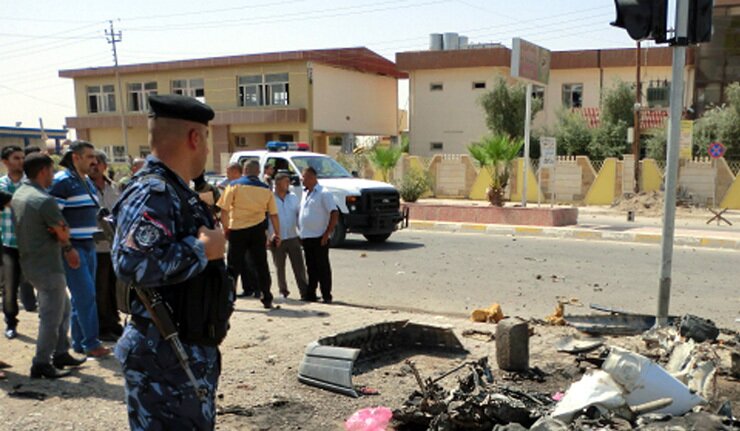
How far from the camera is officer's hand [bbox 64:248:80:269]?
16.1 ft

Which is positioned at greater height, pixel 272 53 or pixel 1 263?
pixel 272 53

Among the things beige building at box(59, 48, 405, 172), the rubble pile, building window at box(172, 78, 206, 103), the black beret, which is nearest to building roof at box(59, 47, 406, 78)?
beige building at box(59, 48, 405, 172)

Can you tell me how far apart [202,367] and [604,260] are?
995cm

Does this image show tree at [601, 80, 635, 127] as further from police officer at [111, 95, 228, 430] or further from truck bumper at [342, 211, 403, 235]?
police officer at [111, 95, 228, 430]

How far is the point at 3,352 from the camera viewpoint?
550cm

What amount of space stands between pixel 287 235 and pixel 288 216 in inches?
9.5

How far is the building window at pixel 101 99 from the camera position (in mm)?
41562

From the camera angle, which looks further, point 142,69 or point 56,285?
point 142,69

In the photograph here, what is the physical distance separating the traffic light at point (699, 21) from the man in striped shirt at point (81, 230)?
5.25m

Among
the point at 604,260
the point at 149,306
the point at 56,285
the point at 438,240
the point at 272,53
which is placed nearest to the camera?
the point at 149,306

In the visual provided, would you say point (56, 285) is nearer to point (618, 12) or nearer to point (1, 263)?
point (1, 263)

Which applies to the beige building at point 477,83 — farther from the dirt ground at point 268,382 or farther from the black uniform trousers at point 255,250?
the dirt ground at point 268,382

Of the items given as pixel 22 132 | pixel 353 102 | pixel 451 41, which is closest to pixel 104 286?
pixel 353 102

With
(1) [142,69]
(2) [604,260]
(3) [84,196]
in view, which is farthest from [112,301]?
(1) [142,69]
